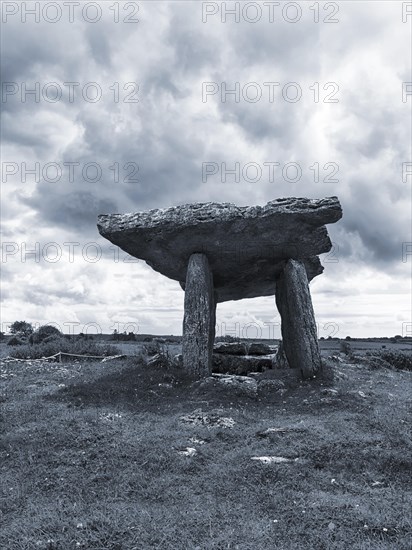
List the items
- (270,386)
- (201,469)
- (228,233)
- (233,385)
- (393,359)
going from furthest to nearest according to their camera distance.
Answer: (393,359) < (228,233) < (270,386) < (233,385) < (201,469)

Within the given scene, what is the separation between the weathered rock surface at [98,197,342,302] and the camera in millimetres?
13703

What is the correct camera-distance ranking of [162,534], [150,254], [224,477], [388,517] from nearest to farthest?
[162,534]
[388,517]
[224,477]
[150,254]

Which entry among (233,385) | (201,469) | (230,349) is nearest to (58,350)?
(230,349)

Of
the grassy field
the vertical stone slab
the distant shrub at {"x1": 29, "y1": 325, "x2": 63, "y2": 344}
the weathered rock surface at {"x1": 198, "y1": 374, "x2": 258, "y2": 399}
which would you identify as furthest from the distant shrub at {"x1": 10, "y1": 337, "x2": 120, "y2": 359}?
the weathered rock surface at {"x1": 198, "y1": 374, "x2": 258, "y2": 399}

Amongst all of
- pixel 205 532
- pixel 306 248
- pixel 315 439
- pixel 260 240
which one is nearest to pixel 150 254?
pixel 260 240

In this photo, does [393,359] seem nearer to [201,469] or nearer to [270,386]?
[270,386]

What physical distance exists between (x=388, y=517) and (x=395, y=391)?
9.37 metres

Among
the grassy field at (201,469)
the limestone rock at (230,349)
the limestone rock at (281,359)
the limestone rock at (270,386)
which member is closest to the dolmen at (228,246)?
the limestone rock at (270,386)

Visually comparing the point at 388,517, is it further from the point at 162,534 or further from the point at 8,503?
the point at 8,503

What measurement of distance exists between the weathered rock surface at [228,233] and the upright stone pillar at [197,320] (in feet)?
2.25

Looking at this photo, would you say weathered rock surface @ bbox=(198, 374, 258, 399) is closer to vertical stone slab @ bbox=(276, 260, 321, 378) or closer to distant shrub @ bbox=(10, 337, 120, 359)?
vertical stone slab @ bbox=(276, 260, 321, 378)

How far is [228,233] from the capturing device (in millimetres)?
14172

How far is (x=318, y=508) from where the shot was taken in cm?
583

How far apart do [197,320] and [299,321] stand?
3.07 meters
